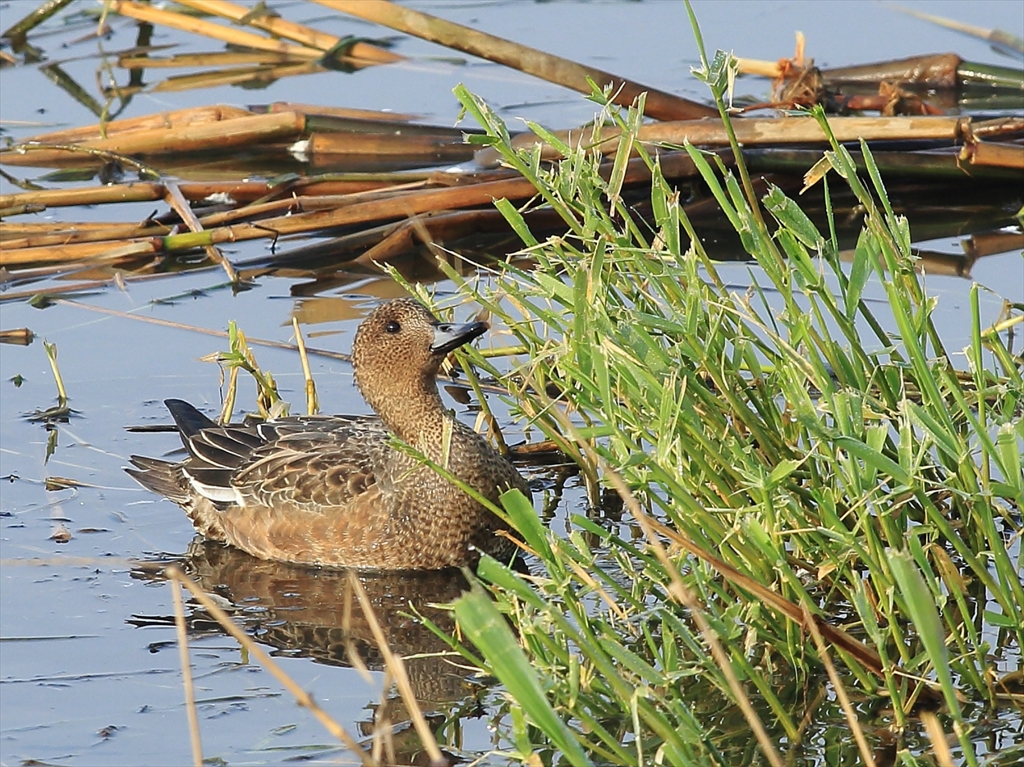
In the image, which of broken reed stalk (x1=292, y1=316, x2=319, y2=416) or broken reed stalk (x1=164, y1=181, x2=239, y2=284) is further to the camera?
broken reed stalk (x1=164, y1=181, x2=239, y2=284)

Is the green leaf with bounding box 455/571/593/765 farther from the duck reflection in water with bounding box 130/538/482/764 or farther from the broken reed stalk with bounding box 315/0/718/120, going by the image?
the broken reed stalk with bounding box 315/0/718/120

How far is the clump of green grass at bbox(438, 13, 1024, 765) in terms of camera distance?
328cm

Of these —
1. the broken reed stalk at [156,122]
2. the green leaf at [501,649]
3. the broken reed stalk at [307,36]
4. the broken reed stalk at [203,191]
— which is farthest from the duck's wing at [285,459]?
the broken reed stalk at [307,36]

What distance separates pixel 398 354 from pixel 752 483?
2487 millimetres

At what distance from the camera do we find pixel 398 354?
5676 millimetres

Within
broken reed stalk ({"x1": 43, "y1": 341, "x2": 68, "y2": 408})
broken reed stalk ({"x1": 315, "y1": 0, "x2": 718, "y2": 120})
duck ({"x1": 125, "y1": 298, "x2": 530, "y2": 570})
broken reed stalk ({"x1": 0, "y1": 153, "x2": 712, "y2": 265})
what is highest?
broken reed stalk ({"x1": 315, "y1": 0, "x2": 718, "y2": 120})

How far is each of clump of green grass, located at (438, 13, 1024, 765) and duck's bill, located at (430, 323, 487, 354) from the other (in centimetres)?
113

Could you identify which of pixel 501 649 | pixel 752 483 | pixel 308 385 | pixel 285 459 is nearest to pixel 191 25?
pixel 308 385

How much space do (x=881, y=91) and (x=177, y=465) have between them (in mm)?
4334

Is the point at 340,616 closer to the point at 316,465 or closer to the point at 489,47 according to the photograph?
the point at 316,465

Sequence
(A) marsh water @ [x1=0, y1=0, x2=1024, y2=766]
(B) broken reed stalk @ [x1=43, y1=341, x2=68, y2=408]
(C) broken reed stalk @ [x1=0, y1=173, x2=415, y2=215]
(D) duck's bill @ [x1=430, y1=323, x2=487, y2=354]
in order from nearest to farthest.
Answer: (A) marsh water @ [x1=0, y1=0, x2=1024, y2=766] < (D) duck's bill @ [x1=430, y1=323, x2=487, y2=354] < (B) broken reed stalk @ [x1=43, y1=341, x2=68, y2=408] < (C) broken reed stalk @ [x1=0, y1=173, x2=415, y2=215]

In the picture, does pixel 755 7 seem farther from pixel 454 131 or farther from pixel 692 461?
pixel 692 461

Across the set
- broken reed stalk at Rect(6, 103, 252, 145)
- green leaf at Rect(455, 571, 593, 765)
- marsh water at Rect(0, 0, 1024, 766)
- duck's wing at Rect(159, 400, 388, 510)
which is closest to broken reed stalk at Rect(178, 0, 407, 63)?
marsh water at Rect(0, 0, 1024, 766)

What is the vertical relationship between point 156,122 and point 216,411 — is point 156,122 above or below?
above
